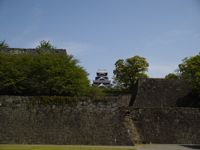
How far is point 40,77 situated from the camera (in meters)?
29.0

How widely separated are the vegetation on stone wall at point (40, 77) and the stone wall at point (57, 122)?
4857 mm

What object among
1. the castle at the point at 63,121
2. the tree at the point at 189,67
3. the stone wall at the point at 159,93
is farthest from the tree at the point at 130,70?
the castle at the point at 63,121

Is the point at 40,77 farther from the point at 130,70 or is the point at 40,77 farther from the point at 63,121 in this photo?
the point at 130,70

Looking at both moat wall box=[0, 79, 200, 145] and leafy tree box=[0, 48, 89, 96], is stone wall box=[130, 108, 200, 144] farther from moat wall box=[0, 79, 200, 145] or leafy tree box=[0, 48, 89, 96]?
leafy tree box=[0, 48, 89, 96]

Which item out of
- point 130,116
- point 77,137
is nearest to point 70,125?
point 77,137

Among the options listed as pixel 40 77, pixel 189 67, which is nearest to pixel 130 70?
pixel 189 67

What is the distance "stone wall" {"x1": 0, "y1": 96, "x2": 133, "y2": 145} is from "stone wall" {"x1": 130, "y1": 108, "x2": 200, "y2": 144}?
2783 mm

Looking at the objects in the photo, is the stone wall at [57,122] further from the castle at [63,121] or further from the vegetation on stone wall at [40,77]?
the vegetation on stone wall at [40,77]

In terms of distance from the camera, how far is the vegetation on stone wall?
28641 mm

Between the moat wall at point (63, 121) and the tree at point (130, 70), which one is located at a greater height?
the tree at point (130, 70)

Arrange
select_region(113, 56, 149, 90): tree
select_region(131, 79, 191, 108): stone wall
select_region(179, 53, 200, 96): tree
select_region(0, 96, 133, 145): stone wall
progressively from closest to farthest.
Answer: select_region(0, 96, 133, 145): stone wall → select_region(131, 79, 191, 108): stone wall → select_region(179, 53, 200, 96): tree → select_region(113, 56, 149, 90): tree

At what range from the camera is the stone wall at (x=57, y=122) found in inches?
922

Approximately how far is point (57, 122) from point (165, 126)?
7705 millimetres

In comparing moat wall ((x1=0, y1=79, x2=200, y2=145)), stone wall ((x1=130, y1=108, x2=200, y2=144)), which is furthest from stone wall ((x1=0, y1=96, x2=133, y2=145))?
stone wall ((x1=130, y1=108, x2=200, y2=144))
